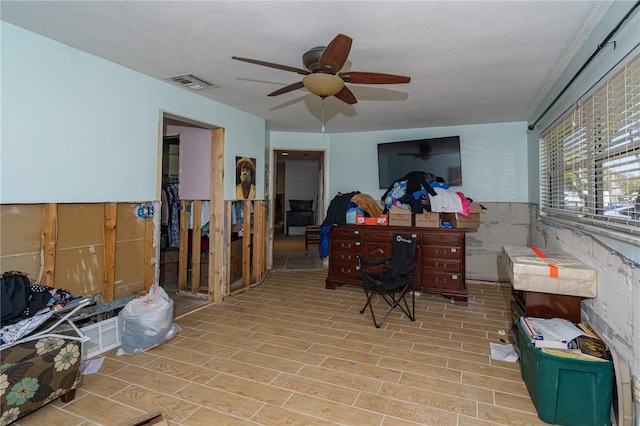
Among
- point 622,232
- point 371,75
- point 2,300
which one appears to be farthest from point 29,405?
point 622,232

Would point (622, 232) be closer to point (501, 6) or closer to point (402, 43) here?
point (501, 6)

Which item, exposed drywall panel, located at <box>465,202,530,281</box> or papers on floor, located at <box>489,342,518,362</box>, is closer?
papers on floor, located at <box>489,342,518,362</box>

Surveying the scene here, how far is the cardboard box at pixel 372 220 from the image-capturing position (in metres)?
4.59

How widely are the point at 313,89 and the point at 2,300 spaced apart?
2319mm

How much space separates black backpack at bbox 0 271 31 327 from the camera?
6.29 feet

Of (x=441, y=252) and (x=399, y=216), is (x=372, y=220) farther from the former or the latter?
(x=441, y=252)

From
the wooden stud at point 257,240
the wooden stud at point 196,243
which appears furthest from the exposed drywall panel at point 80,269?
the wooden stud at point 257,240

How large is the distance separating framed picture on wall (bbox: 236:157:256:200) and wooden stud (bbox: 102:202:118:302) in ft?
5.61

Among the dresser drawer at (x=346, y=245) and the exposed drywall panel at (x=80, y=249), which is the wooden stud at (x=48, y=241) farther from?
the dresser drawer at (x=346, y=245)

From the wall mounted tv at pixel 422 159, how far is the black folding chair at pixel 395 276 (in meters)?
1.45

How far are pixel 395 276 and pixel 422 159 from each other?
238 centimetres

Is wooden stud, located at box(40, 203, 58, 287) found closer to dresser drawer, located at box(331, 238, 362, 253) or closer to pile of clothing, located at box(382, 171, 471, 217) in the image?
dresser drawer, located at box(331, 238, 362, 253)

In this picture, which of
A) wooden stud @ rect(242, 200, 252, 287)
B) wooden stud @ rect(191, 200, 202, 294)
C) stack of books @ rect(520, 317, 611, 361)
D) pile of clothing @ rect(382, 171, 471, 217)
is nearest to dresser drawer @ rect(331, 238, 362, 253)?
pile of clothing @ rect(382, 171, 471, 217)

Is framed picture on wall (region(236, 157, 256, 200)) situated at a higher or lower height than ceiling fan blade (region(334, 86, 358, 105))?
lower
